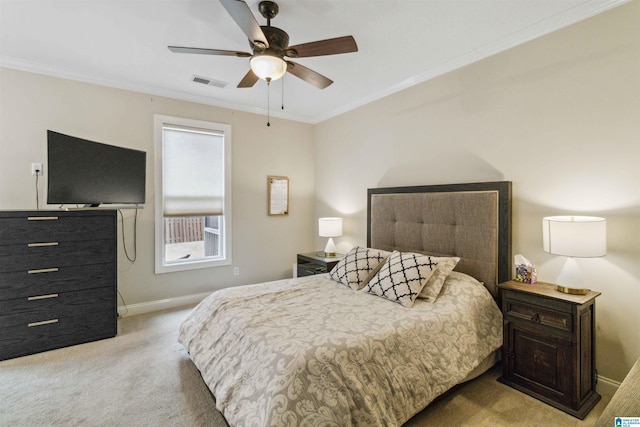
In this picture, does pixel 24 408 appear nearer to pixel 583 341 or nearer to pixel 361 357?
pixel 361 357

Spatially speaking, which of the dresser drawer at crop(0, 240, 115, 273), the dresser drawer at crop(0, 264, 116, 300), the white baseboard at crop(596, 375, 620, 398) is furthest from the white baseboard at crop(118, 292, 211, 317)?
the white baseboard at crop(596, 375, 620, 398)

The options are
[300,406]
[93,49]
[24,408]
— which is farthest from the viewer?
[93,49]

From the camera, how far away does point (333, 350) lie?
5.22 ft

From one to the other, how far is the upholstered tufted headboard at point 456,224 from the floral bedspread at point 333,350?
33cm

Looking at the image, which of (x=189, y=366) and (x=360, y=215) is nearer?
(x=189, y=366)

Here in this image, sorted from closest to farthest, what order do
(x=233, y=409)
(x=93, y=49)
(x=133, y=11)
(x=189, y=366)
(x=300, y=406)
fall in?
(x=300, y=406)
(x=233, y=409)
(x=133, y=11)
(x=189, y=366)
(x=93, y=49)

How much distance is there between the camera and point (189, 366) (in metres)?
2.48

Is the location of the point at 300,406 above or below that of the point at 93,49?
below

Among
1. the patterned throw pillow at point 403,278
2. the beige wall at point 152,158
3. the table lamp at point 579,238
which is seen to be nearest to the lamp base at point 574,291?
the table lamp at point 579,238

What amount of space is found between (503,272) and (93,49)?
417 centimetres

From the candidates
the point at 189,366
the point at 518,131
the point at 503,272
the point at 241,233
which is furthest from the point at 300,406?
the point at 241,233

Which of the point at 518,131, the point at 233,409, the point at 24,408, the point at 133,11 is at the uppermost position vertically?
the point at 133,11

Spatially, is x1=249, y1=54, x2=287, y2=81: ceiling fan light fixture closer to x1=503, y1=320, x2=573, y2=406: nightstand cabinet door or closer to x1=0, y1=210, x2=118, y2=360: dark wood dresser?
x1=0, y1=210, x2=118, y2=360: dark wood dresser

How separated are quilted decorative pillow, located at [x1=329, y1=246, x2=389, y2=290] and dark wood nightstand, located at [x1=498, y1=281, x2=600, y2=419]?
103 cm
